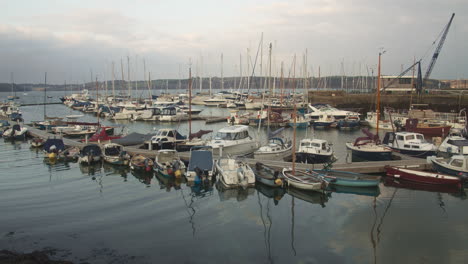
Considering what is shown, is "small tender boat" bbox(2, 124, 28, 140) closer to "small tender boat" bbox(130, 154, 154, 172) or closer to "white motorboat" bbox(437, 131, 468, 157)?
"small tender boat" bbox(130, 154, 154, 172)

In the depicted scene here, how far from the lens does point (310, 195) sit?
20.4m

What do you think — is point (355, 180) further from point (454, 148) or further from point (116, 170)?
point (116, 170)

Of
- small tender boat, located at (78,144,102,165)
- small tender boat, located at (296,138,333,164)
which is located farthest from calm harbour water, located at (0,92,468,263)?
small tender boat, located at (296,138,333,164)

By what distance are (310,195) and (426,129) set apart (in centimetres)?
2867

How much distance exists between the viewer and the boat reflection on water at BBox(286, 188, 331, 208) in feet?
64.4

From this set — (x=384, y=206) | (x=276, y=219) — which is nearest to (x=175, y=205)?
(x=276, y=219)

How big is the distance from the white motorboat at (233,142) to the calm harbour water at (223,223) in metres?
6.58

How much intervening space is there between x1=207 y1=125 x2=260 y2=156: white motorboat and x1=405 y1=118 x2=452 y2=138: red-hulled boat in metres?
20.4

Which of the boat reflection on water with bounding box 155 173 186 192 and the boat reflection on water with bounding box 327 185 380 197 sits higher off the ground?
the boat reflection on water with bounding box 327 185 380 197

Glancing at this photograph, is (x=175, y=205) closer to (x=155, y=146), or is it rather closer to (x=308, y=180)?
(x=308, y=180)

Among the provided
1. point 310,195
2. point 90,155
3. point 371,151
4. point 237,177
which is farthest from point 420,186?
point 90,155

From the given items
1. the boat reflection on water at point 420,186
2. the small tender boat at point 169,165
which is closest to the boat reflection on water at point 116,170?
the small tender boat at point 169,165

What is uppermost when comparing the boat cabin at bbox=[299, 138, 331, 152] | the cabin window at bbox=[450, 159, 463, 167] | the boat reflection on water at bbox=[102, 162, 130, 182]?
the boat cabin at bbox=[299, 138, 331, 152]

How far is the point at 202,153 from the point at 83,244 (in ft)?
36.5
